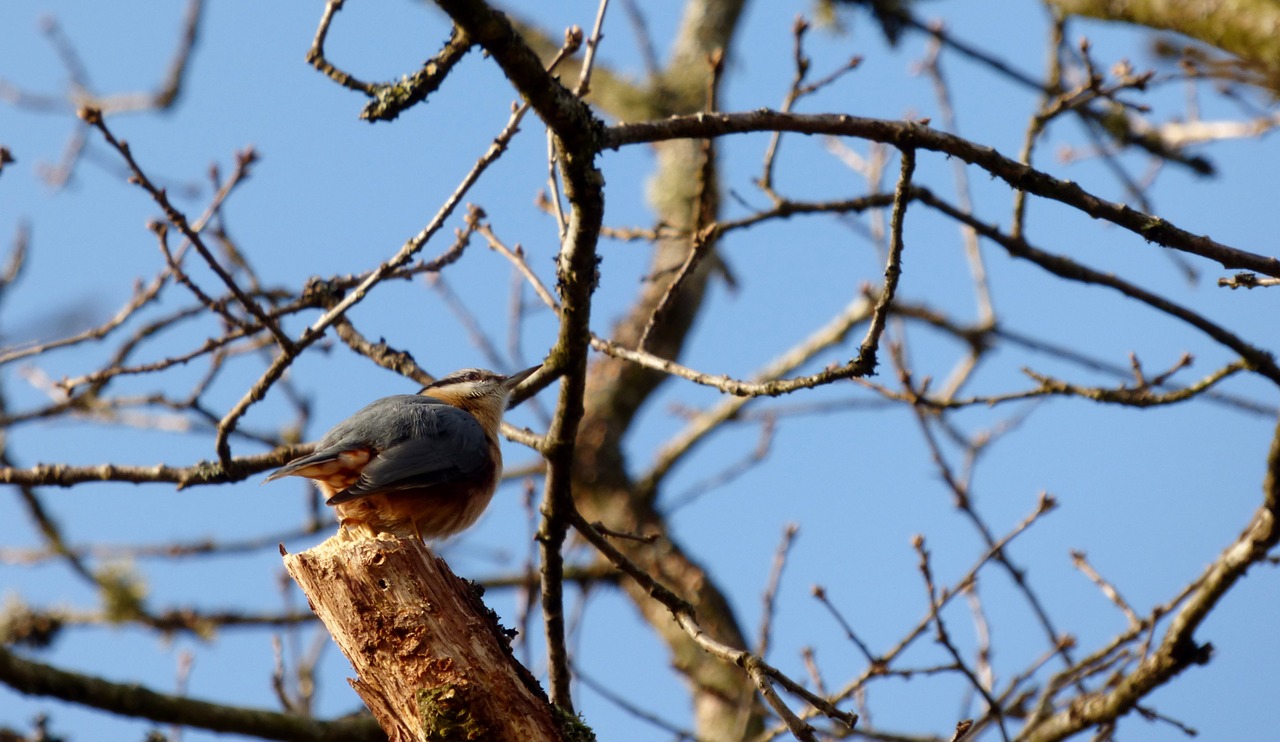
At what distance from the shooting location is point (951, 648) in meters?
4.69

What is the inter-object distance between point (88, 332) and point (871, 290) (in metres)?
3.93

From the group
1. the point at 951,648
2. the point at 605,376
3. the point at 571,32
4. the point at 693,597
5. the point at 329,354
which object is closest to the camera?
the point at 571,32

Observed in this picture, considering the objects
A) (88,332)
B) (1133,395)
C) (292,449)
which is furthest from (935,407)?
(88,332)

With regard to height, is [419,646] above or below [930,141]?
below

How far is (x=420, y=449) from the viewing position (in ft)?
15.7

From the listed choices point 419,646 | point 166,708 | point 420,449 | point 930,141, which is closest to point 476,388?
point 420,449

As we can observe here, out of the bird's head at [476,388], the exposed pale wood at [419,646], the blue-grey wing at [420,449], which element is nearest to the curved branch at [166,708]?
the blue-grey wing at [420,449]

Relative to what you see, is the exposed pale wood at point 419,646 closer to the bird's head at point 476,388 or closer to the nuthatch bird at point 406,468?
the nuthatch bird at point 406,468

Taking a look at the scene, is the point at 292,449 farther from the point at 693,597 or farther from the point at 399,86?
the point at 693,597

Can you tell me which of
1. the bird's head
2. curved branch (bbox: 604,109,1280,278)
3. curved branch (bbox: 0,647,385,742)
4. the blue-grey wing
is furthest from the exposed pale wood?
the bird's head

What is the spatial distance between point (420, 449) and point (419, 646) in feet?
4.97

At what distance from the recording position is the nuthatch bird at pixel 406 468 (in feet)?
15.0

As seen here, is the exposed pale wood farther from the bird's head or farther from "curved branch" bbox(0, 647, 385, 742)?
the bird's head

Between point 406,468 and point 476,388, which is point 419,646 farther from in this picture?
point 476,388
